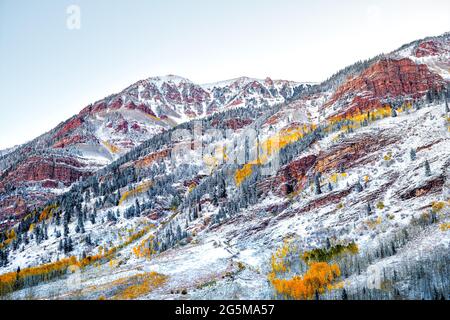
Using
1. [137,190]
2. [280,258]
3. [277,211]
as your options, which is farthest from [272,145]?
[280,258]

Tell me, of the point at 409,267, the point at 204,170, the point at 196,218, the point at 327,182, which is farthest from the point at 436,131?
the point at 204,170

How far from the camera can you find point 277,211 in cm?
6619

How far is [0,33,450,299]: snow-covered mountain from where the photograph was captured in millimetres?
36031

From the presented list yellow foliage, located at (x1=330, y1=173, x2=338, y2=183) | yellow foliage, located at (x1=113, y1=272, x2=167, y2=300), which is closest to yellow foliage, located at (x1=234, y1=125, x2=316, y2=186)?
yellow foliage, located at (x1=330, y1=173, x2=338, y2=183)

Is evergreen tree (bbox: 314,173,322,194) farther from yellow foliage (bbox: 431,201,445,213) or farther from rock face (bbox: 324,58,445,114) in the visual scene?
rock face (bbox: 324,58,445,114)

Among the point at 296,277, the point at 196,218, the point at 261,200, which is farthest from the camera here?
the point at 196,218

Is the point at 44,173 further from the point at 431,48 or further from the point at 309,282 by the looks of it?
the point at 431,48

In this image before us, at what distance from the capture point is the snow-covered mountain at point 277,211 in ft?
118

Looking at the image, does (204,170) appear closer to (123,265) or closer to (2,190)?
(123,265)

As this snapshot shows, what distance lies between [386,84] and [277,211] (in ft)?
235

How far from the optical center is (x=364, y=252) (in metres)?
38.8

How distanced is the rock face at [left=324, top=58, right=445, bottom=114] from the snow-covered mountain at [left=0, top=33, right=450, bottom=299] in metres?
0.57

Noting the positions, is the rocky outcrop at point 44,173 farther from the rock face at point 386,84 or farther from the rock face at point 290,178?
the rock face at point 386,84
